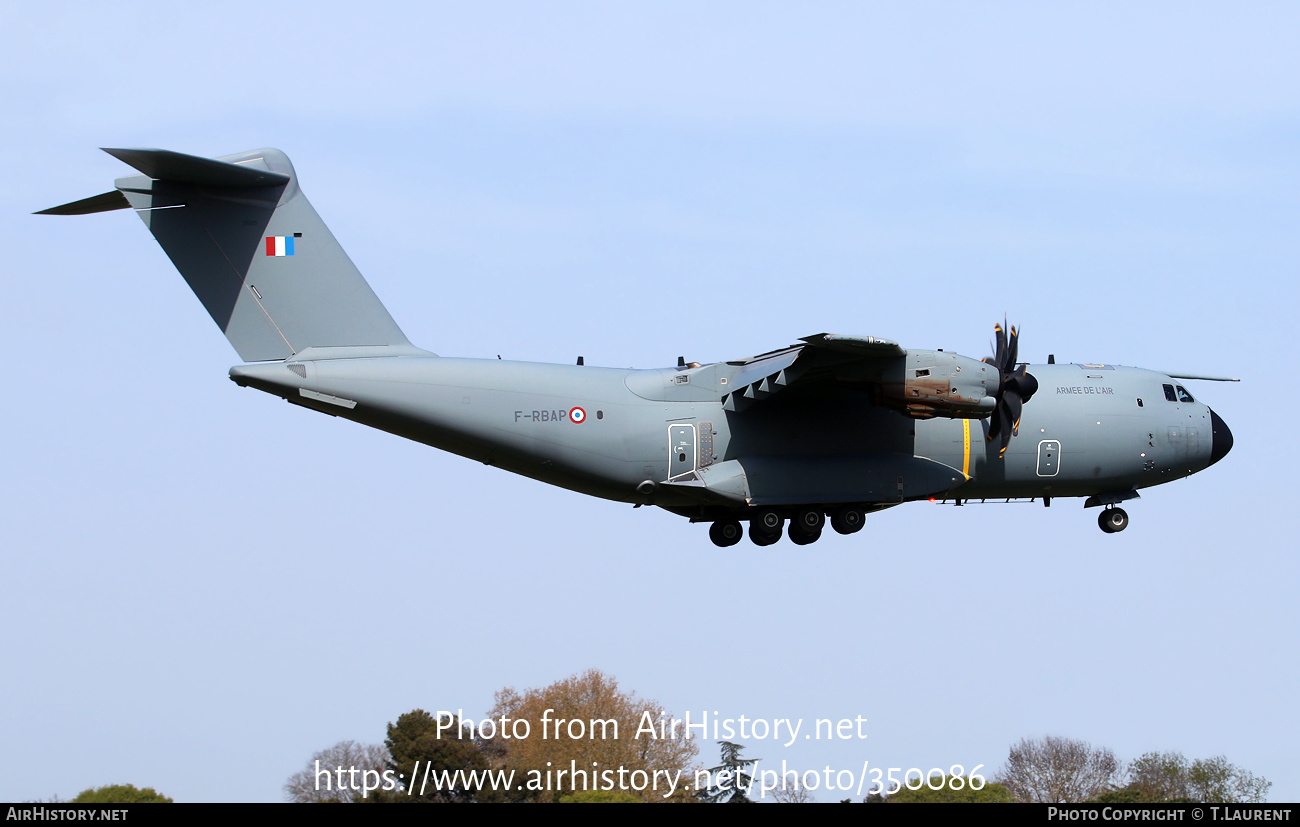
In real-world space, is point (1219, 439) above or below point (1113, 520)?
above

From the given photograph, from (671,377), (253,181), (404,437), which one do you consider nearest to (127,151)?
(253,181)

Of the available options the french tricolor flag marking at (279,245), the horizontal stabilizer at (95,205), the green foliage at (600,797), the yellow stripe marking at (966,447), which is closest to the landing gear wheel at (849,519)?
the yellow stripe marking at (966,447)

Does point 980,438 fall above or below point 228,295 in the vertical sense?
below

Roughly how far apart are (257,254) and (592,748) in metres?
12.9

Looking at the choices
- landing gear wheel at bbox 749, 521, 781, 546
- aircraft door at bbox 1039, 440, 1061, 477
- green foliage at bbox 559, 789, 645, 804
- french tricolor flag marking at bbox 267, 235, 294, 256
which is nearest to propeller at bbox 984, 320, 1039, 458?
aircraft door at bbox 1039, 440, 1061, 477

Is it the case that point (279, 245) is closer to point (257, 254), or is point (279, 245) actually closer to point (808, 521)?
point (257, 254)

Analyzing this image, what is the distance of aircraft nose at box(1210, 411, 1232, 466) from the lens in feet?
84.6

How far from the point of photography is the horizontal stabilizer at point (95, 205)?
72.6 feet

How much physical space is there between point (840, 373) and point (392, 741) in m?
12.2

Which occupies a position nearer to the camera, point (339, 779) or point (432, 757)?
point (339, 779)

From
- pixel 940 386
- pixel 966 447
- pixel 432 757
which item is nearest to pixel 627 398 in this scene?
pixel 940 386

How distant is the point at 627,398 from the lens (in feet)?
75.8
